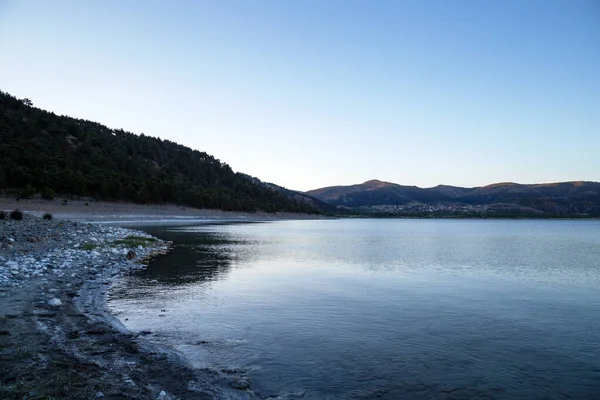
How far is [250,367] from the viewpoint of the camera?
402 inches

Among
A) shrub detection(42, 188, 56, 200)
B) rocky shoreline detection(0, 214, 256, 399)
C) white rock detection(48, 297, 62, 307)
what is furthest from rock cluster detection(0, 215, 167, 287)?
shrub detection(42, 188, 56, 200)

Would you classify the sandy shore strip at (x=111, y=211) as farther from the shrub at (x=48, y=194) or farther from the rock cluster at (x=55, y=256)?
the rock cluster at (x=55, y=256)

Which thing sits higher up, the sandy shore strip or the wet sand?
the sandy shore strip

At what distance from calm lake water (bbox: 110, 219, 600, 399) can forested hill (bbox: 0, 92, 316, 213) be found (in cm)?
7909

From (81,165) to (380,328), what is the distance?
388 ft

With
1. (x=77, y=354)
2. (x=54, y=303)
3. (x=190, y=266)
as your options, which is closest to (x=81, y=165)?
(x=190, y=266)

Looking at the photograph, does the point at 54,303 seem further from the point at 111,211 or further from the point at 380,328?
the point at 111,211

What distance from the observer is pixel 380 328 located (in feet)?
46.9

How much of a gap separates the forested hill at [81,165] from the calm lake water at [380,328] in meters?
79.1

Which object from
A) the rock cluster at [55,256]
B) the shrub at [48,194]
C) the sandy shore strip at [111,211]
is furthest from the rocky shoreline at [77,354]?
the shrub at [48,194]

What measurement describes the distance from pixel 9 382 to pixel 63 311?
20.8ft

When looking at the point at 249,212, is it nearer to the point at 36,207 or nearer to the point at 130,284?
the point at 36,207

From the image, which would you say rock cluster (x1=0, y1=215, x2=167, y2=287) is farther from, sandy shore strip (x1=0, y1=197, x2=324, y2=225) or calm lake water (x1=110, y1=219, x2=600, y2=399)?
sandy shore strip (x1=0, y1=197, x2=324, y2=225)

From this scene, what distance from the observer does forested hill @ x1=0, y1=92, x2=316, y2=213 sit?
9381 centimetres
